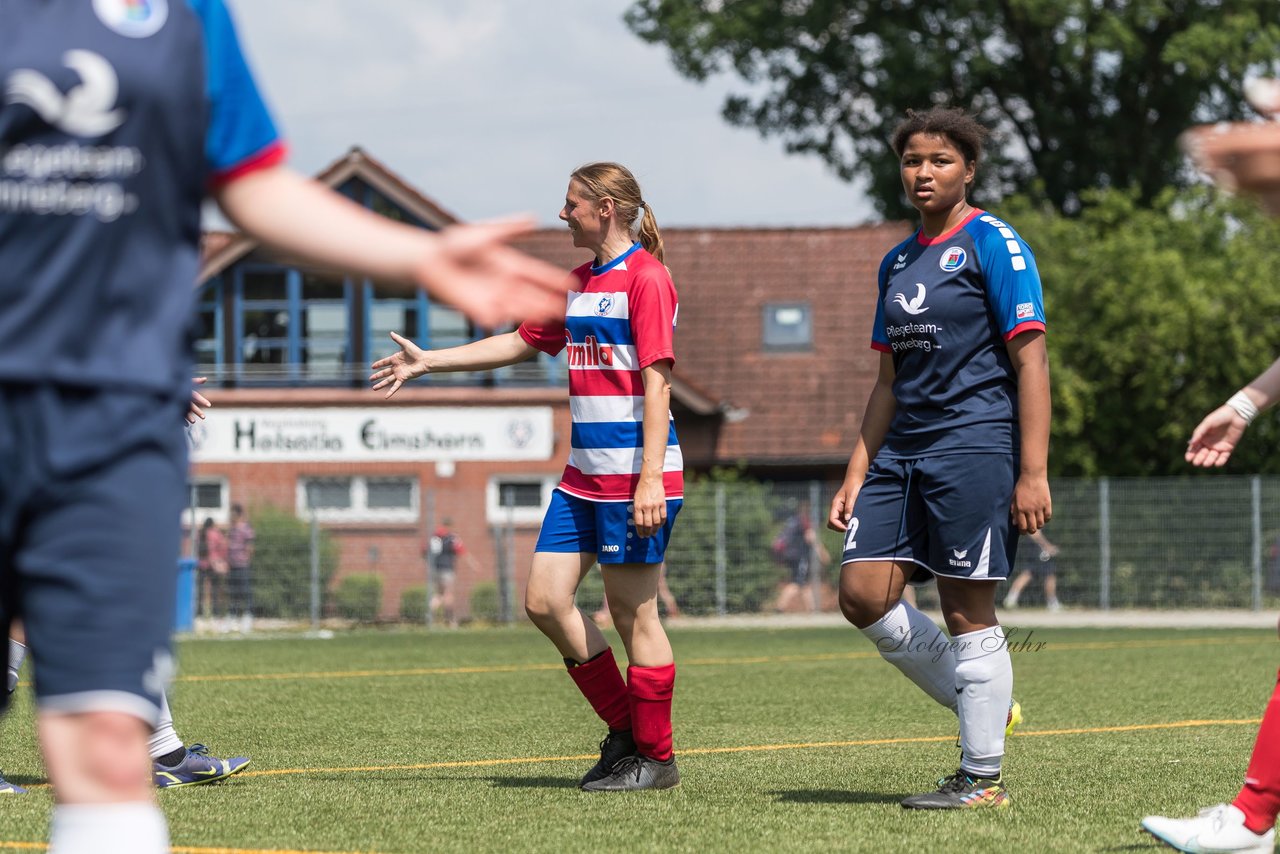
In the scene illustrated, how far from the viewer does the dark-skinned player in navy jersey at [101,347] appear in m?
2.56

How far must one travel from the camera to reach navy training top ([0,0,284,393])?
2.59 m

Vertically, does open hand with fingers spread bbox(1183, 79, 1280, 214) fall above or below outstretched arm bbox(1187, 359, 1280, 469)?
above

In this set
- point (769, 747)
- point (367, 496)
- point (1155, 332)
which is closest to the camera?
point (769, 747)

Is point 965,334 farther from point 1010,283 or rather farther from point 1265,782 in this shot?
point 1265,782

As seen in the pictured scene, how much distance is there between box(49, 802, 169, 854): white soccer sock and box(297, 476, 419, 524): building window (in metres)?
30.0

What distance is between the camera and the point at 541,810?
19.3ft

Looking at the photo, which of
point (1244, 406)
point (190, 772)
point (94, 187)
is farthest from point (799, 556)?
point (94, 187)

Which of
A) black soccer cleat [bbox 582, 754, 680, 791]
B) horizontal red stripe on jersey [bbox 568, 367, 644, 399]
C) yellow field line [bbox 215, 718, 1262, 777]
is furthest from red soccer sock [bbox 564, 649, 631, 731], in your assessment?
horizontal red stripe on jersey [bbox 568, 367, 644, 399]

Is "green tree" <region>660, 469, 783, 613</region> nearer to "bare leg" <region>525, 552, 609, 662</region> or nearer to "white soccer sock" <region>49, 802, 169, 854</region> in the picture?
"bare leg" <region>525, 552, 609, 662</region>

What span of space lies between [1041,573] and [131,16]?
949 inches

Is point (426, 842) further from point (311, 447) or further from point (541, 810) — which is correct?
point (311, 447)

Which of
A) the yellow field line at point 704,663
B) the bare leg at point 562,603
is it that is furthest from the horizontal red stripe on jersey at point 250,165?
the yellow field line at point 704,663

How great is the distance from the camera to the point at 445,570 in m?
26.0

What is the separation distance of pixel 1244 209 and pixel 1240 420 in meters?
27.0
